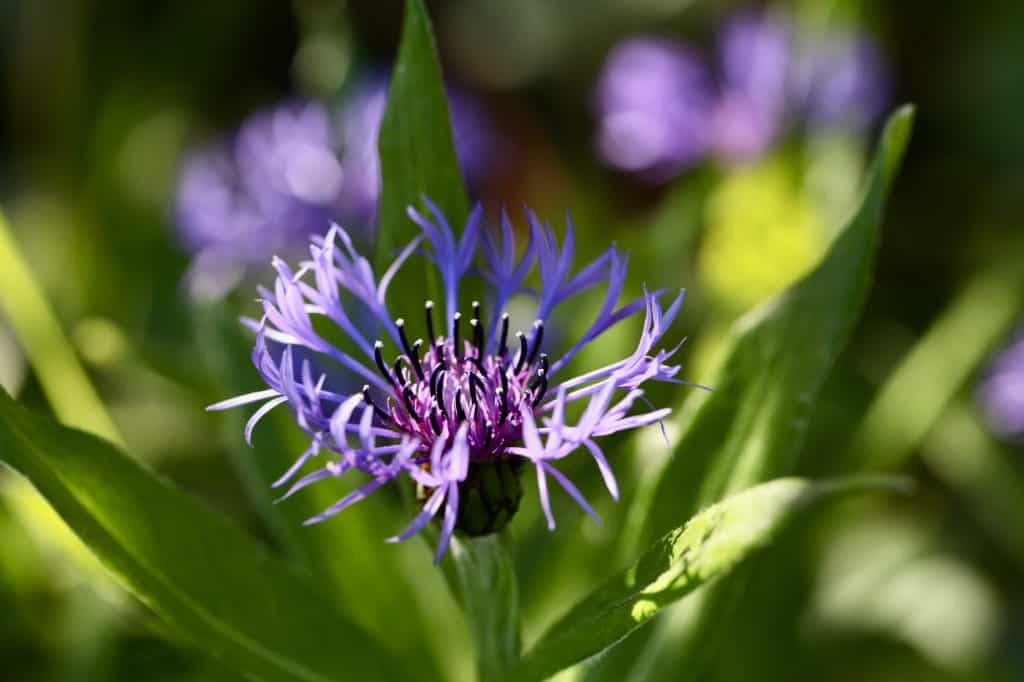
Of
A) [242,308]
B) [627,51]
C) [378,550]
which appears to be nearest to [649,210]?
[627,51]

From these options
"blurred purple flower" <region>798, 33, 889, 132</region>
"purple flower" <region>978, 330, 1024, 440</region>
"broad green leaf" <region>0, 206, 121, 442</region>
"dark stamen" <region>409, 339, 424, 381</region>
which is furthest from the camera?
"blurred purple flower" <region>798, 33, 889, 132</region>

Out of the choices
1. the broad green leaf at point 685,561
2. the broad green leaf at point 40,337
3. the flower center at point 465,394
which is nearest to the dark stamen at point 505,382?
A: the flower center at point 465,394

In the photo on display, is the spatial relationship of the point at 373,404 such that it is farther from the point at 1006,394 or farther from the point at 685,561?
the point at 1006,394

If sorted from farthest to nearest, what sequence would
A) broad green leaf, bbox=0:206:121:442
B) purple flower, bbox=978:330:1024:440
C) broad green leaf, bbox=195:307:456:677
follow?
1. purple flower, bbox=978:330:1024:440
2. broad green leaf, bbox=0:206:121:442
3. broad green leaf, bbox=195:307:456:677

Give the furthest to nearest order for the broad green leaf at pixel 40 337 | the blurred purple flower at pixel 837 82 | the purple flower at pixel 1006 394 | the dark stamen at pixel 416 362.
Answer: the blurred purple flower at pixel 837 82 → the purple flower at pixel 1006 394 → the broad green leaf at pixel 40 337 → the dark stamen at pixel 416 362

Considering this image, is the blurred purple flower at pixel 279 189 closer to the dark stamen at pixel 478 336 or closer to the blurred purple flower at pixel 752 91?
the blurred purple flower at pixel 752 91

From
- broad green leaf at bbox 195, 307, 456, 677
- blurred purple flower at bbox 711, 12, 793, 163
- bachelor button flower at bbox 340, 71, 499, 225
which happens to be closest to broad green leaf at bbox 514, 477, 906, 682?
broad green leaf at bbox 195, 307, 456, 677

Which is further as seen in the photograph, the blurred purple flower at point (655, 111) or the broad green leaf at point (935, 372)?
the blurred purple flower at point (655, 111)

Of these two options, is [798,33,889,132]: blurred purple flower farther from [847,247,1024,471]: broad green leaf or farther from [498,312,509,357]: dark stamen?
[498,312,509,357]: dark stamen
